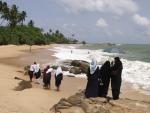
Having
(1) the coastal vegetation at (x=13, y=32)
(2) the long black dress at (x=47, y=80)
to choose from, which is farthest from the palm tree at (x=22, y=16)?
(2) the long black dress at (x=47, y=80)

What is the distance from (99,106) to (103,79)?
1.60 m

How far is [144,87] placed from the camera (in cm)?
2202

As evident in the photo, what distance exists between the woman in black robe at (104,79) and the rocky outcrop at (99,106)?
676mm

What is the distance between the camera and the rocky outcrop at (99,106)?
455 inches

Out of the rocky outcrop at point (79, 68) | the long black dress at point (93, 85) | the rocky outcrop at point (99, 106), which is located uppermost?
the long black dress at point (93, 85)

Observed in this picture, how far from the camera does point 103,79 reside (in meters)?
13.1

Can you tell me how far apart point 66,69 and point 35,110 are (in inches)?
640

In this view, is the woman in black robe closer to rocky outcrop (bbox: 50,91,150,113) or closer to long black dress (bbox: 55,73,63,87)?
rocky outcrop (bbox: 50,91,150,113)

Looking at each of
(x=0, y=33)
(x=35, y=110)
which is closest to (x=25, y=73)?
(x=35, y=110)

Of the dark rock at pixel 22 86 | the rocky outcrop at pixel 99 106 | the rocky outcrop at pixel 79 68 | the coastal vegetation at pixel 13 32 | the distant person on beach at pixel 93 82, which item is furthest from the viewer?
the coastal vegetation at pixel 13 32

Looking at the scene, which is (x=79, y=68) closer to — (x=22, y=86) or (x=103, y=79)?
(x=22, y=86)

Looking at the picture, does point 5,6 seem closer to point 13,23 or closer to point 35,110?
point 13,23

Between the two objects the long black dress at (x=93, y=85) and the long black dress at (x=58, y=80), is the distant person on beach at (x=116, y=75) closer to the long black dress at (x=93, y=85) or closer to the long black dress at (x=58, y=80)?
the long black dress at (x=93, y=85)

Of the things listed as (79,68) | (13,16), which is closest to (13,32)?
(13,16)
